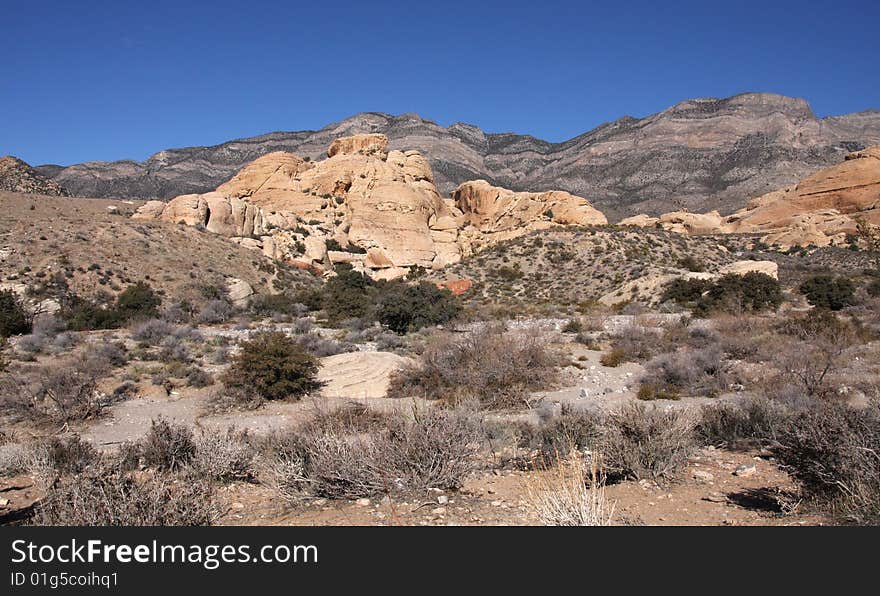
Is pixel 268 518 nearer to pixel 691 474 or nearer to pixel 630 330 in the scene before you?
pixel 691 474

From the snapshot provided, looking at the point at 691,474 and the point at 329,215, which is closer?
the point at 691,474

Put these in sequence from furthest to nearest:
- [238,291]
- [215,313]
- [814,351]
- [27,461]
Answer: [238,291] < [215,313] < [814,351] < [27,461]

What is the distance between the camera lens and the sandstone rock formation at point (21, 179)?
5522 cm

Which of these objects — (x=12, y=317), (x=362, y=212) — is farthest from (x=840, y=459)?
(x=362, y=212)

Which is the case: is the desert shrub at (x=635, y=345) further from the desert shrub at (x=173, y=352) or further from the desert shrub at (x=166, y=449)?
the desert shrub at (x=173, y=352)

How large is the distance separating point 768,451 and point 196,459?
672cm

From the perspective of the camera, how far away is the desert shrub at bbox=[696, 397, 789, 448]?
21.8ft

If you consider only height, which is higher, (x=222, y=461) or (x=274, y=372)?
(x=274, y=372)

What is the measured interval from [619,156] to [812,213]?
209 feet

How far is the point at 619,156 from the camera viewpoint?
366ft

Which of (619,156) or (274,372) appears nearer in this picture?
(274,372)

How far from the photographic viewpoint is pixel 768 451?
6320 millimetres

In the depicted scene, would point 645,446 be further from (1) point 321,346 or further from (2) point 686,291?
(2) point 686,291

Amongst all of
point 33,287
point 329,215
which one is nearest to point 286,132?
point 329,215
